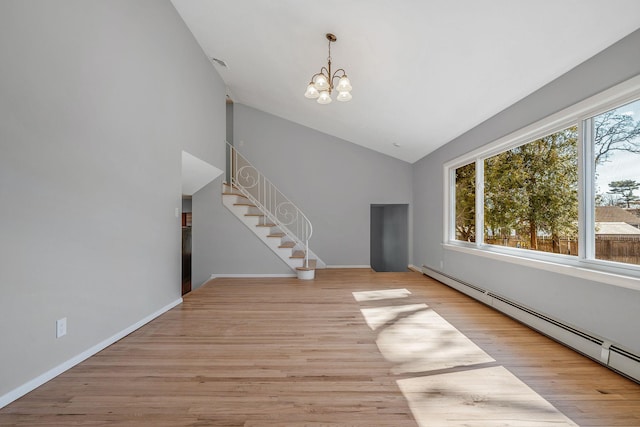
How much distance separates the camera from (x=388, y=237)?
28.0ft

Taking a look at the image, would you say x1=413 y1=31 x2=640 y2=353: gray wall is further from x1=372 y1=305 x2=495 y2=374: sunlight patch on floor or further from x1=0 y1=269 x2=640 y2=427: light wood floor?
x1=372 y1=305 x2=495 y2=374: sunlight patch on floor

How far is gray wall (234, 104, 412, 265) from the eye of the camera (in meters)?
6.57

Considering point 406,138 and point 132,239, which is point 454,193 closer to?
point 406,138

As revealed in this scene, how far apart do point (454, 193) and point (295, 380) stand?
170 inches

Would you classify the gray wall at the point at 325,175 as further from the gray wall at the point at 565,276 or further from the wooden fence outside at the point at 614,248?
the wooden fence outside at the point at 614,248

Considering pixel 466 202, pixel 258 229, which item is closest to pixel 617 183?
pixel 466 202

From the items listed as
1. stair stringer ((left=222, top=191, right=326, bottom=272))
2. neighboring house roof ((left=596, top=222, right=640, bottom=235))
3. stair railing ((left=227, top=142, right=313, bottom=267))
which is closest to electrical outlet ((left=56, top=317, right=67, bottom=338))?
stair stringer ((left=222, top=191, right=326, bottom=272))

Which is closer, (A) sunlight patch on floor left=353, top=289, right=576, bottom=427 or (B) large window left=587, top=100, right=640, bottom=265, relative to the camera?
(A) sunlight patch on floor left=353, top=289, right=576, bottom=427

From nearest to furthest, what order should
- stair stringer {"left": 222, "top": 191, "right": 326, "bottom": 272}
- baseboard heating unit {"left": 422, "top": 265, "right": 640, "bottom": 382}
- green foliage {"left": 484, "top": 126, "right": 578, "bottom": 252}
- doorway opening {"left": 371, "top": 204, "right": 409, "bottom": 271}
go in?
baseboard heating unit {"left": 422, "top": 265, "right": 640, "bottom": 382}
green foliage {"left": 484, "top": 126, "right": 578, "bottom": 252}
stair stringer {"left": 222, "top": 191, "right": 326, "bottom": 272}
doorway opening {"left": 371, "top": 204, "right": 409, "bottom": 271}

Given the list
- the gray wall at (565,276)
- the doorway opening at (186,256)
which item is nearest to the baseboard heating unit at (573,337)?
the gray wall at (565,276)

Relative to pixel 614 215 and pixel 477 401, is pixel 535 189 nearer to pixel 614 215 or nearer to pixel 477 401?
pixel 614 215

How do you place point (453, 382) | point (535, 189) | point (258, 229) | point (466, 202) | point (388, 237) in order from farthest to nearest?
1. point (388, 237)
2. point (258, 229)
3. point (466, 202)
4. point (535, 189)
5. point (453, 382)

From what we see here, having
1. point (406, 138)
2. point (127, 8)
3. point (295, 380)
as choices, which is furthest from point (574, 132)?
point (127, 8)

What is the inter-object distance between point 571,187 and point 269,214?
4815 mm
